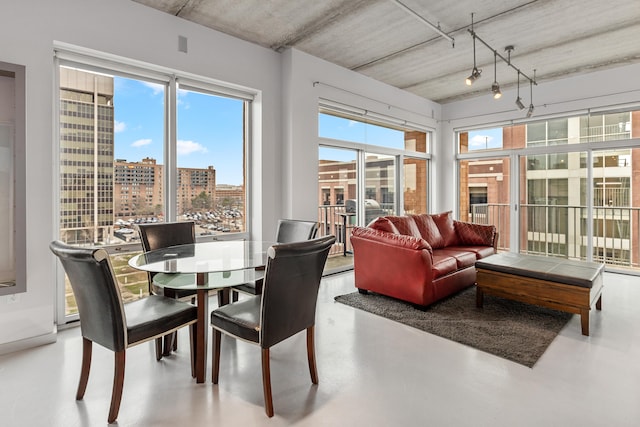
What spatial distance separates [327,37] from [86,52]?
7.87 feet

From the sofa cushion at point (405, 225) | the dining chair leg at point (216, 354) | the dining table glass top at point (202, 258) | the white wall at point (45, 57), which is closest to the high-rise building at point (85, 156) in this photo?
the white wall at point (45, 57)

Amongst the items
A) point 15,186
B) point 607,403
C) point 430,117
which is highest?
point 430,117

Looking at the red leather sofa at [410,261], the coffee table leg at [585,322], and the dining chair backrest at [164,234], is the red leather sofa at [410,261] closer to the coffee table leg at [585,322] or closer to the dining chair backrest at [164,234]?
the coffee table leg at [585,322]

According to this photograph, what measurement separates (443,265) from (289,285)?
225cm

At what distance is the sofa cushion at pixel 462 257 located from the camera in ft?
12.6

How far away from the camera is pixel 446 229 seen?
4840 mm

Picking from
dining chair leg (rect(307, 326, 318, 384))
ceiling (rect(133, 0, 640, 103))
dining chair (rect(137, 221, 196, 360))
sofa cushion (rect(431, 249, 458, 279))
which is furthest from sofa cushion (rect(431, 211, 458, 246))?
dining chair (rect(137, 221, 196, 360))

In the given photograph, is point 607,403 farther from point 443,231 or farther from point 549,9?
point 549,9

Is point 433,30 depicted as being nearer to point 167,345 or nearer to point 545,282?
point 545,282

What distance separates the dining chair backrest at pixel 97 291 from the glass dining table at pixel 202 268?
1.18ft

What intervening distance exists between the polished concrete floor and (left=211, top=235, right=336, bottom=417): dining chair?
0.62 ft

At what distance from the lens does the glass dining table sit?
2094 mm

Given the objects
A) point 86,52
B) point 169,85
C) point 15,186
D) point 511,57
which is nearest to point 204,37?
point 169,85

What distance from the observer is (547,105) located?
5.35 metres
